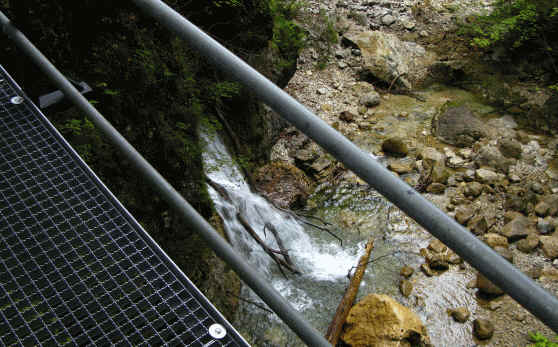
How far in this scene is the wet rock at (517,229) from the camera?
225 inches

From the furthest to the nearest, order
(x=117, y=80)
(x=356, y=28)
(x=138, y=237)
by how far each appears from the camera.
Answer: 1. (x=356, y=28)
2. (x=117, y=80)
3. (x=138, y=237)

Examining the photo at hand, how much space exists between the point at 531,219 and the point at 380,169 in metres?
6.38

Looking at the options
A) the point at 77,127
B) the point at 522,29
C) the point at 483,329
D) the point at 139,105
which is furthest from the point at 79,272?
the point at 522,29

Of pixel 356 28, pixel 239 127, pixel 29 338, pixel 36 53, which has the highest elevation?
pixel 36 53

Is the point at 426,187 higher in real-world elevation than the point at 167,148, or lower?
lower

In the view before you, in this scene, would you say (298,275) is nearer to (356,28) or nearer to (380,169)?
(380,169)

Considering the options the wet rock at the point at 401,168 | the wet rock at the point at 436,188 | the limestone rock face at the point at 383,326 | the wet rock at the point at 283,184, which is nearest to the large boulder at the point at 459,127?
the wet rock at the point at 401,168

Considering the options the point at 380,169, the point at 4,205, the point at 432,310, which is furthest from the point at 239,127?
the point at 380,169

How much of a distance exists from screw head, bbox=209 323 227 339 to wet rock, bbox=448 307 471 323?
4.48 meters

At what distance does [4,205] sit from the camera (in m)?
1.36

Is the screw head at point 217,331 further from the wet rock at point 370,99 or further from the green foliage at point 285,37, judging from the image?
the wet rock at point 370,99

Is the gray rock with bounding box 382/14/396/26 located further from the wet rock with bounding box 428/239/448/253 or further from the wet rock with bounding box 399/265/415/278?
the wet rock with bounding box 399/265/415/278

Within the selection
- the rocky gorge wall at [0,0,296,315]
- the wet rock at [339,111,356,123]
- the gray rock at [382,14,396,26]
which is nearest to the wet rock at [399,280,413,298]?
the rocky gorge wall at [0,0,296,315]

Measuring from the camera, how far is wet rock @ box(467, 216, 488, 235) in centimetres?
584
